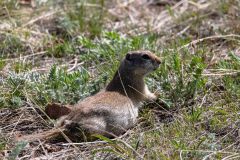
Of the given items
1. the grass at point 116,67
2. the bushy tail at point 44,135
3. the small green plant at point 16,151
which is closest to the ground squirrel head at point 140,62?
the grass at point 116,67

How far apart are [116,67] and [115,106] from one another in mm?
1024

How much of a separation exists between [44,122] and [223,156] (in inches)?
65.8

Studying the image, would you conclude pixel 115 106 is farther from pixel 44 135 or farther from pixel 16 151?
pixel 16 151

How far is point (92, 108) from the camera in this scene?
527 cm

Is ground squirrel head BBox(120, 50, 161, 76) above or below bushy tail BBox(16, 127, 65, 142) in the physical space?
Result: above

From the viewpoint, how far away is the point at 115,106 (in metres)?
5.44

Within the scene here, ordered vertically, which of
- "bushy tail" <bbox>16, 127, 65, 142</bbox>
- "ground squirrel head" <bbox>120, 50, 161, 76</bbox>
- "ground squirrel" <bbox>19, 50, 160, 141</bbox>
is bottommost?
"bushy tail" <bbox>16, 127, 65, 142</bbox>

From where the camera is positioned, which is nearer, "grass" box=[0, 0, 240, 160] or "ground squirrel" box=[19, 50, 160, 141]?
"grass" box=[0, 0, 240, 160]

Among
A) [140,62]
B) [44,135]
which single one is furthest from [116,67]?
[44,135]

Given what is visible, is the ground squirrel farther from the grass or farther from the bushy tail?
the grass

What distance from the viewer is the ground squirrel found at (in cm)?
518

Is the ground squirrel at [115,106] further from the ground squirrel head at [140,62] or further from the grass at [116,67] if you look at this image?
the grass at [116,67]

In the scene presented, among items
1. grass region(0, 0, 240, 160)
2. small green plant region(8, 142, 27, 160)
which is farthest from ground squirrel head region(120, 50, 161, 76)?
small green plant region(8, 142, 27, 160)

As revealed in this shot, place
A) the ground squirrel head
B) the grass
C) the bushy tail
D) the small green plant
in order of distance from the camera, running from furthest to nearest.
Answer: the ground squirrel head → the bushy tail → the grass → the small green plant
